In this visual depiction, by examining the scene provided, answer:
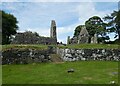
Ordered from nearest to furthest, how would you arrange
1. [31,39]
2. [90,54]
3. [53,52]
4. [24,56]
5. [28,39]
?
Result: [24,56] < [90,54] < [53,52] < [28,39] < [31,39]

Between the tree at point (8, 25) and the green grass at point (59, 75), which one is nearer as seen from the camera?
the green grass at point (59, 75)

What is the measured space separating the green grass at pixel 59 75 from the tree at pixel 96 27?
48.8 metres

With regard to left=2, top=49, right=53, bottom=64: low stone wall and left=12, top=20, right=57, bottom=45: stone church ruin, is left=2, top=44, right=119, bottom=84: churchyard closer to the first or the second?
left=2, top=49, right=53, bottom=64: low stone wall

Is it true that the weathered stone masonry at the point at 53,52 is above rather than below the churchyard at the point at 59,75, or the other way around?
above

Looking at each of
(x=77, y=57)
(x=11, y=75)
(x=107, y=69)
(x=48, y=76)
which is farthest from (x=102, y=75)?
(x=77, y=57)

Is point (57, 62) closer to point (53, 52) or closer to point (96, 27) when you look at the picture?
point (53, 52)

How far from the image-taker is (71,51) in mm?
30781

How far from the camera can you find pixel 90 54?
30.9 metres

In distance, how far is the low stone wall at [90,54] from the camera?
30.5 metres

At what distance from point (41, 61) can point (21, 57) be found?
7.02 feet

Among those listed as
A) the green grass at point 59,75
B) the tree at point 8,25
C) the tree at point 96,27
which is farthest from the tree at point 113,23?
the green grass at point 59,75

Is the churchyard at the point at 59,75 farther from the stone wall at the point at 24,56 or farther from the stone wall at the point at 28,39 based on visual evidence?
the stone wall at the point at 28,39

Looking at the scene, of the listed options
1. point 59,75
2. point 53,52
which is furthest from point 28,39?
point 59,75

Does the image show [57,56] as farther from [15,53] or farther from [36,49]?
[15,53]
